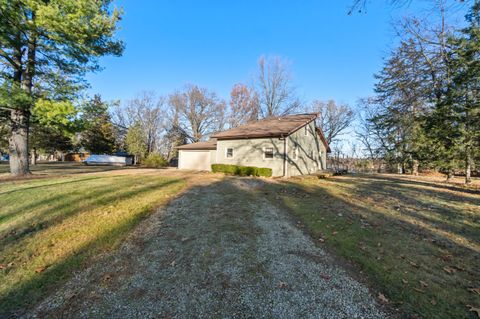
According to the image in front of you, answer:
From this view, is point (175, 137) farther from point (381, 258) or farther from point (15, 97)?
point (381, 258)

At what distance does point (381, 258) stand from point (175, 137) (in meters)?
36.7

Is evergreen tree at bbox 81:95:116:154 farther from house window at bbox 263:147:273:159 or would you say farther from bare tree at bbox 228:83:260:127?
house window at bbox 263:147:273:159

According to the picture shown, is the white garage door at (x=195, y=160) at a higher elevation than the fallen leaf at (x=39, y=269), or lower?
higher

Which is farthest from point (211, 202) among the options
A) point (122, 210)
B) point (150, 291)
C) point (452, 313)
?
point (452, 313)

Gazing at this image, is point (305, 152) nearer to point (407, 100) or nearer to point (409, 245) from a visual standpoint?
point (407, 100)

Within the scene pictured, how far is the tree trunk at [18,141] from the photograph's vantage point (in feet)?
37.2

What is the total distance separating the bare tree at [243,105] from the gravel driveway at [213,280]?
28.9 m

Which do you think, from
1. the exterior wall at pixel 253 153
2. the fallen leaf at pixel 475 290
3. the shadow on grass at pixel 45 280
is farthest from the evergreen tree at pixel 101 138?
the fallen leaf at pixel 475 290

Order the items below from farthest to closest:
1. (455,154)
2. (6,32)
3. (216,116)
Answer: (216,116)
(455,154)
(6,32)

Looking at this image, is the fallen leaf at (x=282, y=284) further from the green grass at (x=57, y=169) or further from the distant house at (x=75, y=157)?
the distant house at (x=75, y=157)

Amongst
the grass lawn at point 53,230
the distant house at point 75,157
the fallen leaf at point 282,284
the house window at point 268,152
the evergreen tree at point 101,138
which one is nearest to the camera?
the fallen leaf at point 282,284

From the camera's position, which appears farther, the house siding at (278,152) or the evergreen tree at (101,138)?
the evergreen tree at (101,138)

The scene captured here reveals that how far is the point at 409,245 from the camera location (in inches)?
168

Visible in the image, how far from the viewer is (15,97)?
9.70 m
